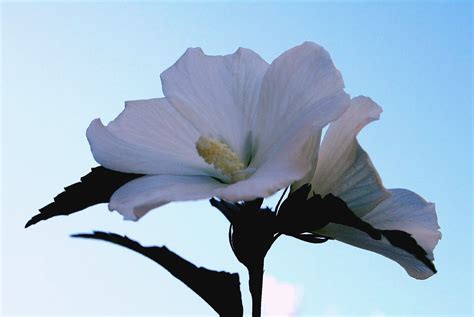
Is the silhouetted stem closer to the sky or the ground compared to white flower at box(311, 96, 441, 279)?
closer to the ground

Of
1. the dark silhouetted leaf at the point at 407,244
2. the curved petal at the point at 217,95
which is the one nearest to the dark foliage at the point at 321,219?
the dark silhouetted leaf at the point at 407,244

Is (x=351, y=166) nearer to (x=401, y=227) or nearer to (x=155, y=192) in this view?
(x=401, y=227)

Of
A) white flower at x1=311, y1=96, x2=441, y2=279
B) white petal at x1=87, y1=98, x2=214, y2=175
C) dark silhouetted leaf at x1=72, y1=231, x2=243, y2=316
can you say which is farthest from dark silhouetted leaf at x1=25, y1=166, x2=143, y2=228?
white flower at x1=311, y1=96, x2=441, y2=279

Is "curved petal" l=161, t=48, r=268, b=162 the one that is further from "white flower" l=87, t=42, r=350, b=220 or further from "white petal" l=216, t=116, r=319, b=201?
"white petal" l=216, t=116, r=319, b=201

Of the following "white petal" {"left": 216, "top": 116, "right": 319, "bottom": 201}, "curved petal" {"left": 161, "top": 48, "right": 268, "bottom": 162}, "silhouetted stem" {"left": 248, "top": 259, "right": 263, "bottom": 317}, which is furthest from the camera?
"curved petal" {"left": 161, "top": 48, "right": 268, "bottom": 162}

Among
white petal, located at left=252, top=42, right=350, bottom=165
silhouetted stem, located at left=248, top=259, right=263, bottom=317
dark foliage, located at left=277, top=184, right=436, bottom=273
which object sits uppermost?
white petal, located at left=252, top=42, right=350, bottom=165

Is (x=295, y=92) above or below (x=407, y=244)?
above

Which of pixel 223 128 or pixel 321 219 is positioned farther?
pixel 223 128

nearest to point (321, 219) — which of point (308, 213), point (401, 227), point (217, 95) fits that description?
point (308, 213)
